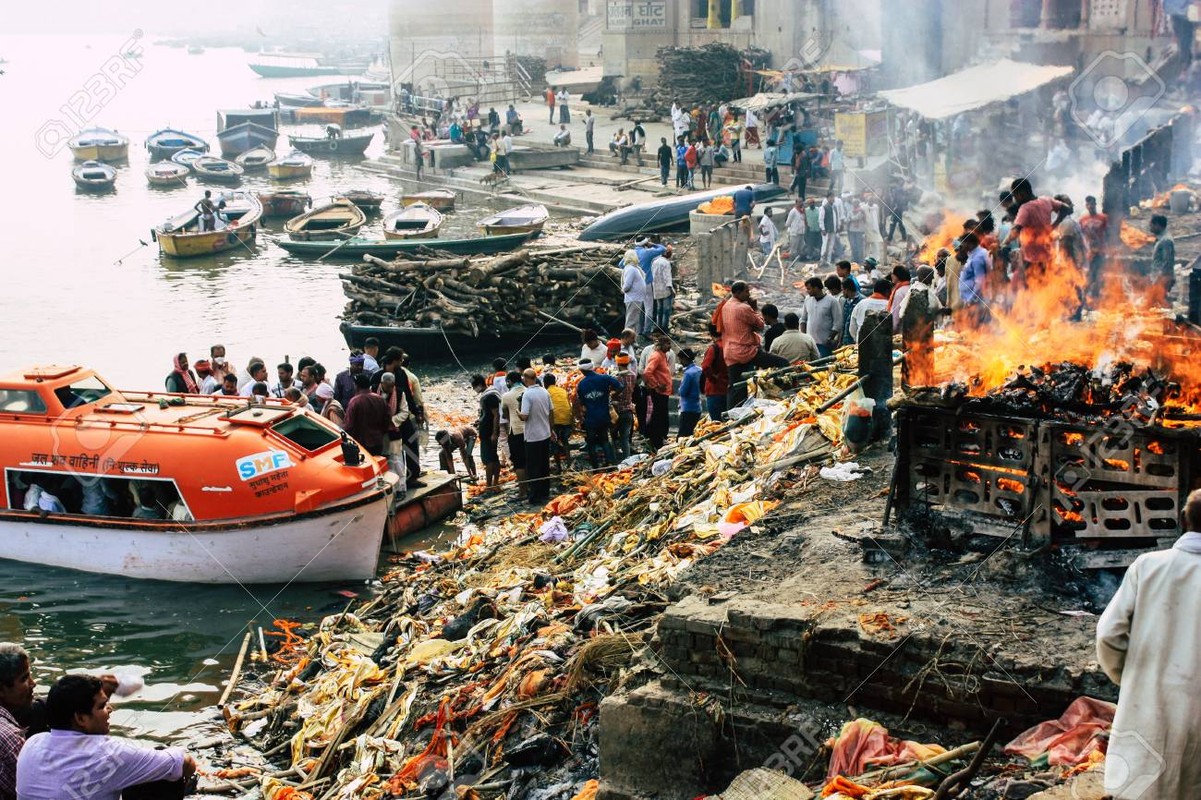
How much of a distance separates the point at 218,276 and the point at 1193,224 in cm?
2519

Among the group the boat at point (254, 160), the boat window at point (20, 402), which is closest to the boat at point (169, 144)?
the boat at point (254, 160)

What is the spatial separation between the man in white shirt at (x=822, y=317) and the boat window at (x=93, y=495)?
6.96 metres

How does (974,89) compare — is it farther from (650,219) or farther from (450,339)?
(450,339)

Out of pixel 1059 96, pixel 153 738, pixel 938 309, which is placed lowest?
pixel 153 738

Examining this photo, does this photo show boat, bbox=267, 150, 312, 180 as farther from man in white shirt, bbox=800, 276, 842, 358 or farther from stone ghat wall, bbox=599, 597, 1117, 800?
stone ghat wall, bbox=599, 597, 1117, 800

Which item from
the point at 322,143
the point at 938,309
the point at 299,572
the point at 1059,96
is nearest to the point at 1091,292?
the point at 938,309

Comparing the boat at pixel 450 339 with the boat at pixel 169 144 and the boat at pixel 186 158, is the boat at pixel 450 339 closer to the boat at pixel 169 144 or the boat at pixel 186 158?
the boat at pixel 186 158

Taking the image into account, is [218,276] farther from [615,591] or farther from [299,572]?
[615,591]

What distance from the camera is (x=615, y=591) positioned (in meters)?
8.68

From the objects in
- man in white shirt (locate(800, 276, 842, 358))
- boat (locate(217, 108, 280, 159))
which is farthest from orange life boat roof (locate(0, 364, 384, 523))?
boat (locate(217, 108, 280, 159))

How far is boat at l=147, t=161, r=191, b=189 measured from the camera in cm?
5212

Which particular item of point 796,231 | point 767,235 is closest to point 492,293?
point 767,235

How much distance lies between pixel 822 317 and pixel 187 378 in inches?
307

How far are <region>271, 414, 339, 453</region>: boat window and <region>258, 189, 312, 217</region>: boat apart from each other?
31.1 meters
